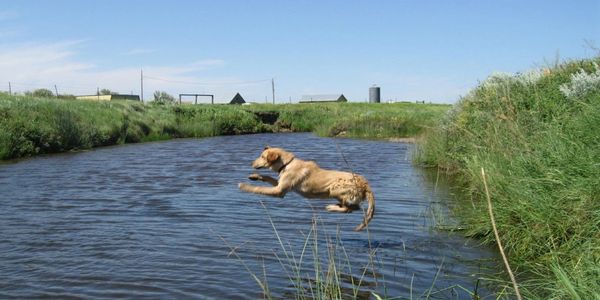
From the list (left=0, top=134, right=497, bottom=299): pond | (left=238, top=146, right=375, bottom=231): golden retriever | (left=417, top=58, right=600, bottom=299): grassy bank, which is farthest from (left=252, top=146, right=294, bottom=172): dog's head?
(left=417, top=58, right=600, bottom=299): grassy bank

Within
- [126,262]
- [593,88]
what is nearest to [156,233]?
[126,262]

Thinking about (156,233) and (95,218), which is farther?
(95,218)

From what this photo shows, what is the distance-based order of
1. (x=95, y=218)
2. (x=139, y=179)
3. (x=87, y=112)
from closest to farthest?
(x=95, y=218) < (x=139, y=179) < (x=87, y=112)

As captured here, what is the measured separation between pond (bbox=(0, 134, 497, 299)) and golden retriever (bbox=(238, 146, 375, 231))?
453 millimetres

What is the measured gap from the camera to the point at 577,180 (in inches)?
268

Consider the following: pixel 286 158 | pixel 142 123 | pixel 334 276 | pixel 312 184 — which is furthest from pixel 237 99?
pixel 334 276

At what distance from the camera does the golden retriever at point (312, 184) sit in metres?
8.66

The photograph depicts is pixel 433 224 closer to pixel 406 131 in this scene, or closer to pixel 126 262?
pixel 126 262

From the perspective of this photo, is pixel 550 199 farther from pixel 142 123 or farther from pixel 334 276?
pixel 142 123

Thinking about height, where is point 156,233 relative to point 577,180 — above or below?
below

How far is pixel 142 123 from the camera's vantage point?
126 ft

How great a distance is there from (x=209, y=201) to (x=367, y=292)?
7.17 m

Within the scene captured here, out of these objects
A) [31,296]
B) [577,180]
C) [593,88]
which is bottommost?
[31,296]

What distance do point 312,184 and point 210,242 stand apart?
1.72m
